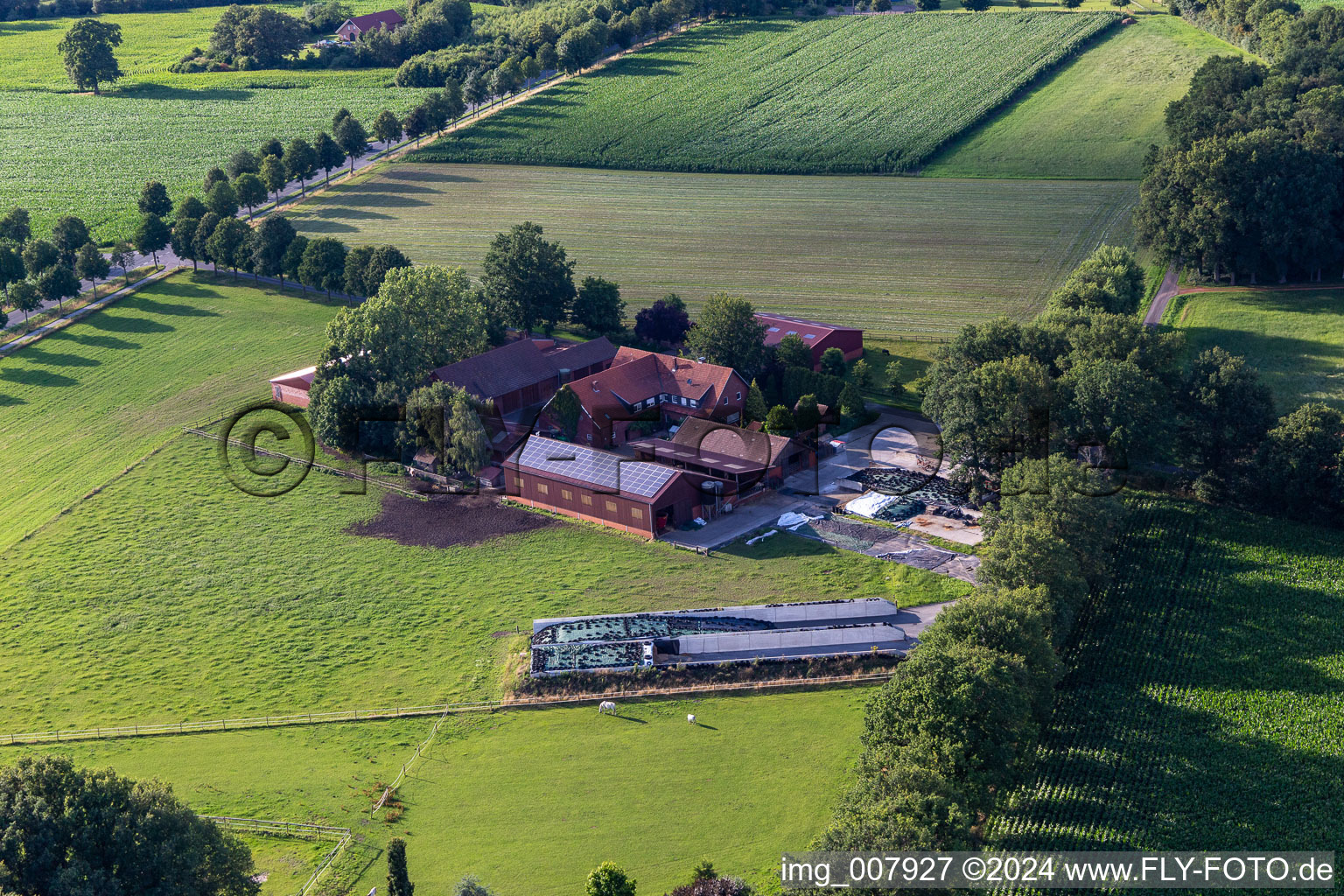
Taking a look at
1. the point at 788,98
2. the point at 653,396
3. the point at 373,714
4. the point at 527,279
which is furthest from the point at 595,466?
the point at 788,98

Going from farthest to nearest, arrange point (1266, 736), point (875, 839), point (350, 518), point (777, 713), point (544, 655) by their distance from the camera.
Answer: point (350, 518) < point (544, 655) < point (777, 713) < point (1266, 736) < point (875, 839)

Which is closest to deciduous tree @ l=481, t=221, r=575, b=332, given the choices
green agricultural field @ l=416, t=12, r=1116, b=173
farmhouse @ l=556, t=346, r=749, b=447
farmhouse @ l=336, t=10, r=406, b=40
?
farmhouse @ l=556, t=346, r=749, b=447

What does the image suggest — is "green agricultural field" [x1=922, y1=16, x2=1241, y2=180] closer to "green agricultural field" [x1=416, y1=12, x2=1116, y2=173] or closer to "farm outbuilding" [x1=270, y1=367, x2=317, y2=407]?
"green agricultural field" [x1=416, y1=12, x2=1116, y2=173]

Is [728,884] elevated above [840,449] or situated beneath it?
situated beneath

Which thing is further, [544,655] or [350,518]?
[350,518]

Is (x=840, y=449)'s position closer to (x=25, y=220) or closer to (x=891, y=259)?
(x=891, y=259)

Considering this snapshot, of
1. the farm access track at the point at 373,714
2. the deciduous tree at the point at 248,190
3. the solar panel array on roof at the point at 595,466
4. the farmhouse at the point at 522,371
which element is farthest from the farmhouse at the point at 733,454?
the deciduous tree at the point at 248,190

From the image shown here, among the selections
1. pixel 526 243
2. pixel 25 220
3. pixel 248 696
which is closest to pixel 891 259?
pixel 526 243

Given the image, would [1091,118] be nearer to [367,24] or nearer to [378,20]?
[378,20]
